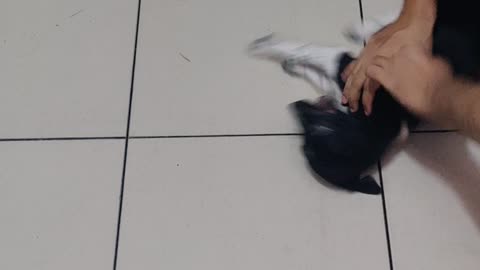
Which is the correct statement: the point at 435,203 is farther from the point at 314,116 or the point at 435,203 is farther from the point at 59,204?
the point at 59,204

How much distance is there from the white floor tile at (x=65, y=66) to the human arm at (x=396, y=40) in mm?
357

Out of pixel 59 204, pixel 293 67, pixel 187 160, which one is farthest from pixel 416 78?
pixel 59 204

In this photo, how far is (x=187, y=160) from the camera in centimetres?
97

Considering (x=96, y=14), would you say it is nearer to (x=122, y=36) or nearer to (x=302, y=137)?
(x=122, y=36)

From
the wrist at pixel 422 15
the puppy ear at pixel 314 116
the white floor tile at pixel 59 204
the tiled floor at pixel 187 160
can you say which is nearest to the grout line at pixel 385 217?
the tiled floor at pixel 187 160

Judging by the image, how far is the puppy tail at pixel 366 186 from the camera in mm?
930

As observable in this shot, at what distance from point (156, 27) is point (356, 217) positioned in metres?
0.46

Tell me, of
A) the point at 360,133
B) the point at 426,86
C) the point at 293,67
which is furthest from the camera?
the point at 293,67

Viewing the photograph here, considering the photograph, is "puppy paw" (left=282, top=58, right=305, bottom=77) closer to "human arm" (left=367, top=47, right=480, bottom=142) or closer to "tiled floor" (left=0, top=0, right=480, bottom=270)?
"tiled floor" (left=0, top=0, right=480, bottom=270)

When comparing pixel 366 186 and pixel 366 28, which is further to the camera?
pixel 366 28

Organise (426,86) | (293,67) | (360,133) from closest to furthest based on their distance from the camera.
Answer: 1. (426,86)
2. (360,133)
3. (293,67)

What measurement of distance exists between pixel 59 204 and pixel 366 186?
0.45 metres

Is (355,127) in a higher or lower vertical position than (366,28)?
lower

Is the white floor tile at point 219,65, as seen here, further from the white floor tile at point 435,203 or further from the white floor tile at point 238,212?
the white floor tile at point 435,203
